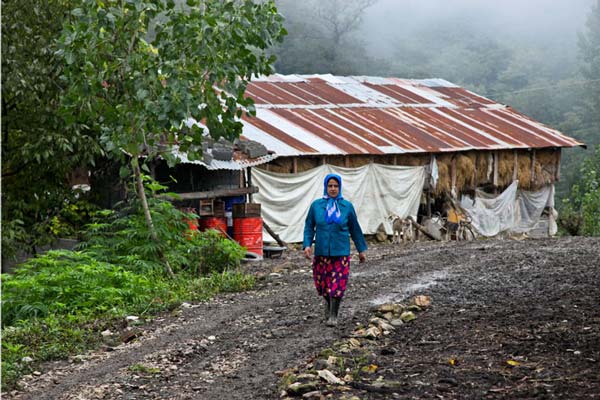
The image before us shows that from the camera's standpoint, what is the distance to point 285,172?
784 inches

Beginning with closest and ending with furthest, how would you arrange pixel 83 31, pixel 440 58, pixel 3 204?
pixel 83 31 < pixel 3 204 < pixel 440 58

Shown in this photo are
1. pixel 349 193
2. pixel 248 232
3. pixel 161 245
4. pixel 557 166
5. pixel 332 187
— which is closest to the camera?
pixel 332 187

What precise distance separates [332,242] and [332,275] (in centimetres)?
32

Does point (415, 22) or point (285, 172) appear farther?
point (415, 22)

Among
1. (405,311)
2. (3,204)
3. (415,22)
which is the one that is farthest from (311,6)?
(405,311)

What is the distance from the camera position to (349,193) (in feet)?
68.8

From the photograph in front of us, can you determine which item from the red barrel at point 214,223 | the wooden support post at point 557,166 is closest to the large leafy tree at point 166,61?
the red barrel at point 214,223

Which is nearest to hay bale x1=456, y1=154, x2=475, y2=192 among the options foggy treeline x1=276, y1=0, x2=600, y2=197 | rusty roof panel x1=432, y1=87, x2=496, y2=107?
rusty roof panel x1=432, y1=87, x2=496, y2=107

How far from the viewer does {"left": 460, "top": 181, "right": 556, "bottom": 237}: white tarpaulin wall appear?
80.9 feet

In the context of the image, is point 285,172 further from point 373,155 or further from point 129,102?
point 129,102

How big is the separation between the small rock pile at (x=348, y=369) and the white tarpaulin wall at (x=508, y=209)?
1620 centimetres

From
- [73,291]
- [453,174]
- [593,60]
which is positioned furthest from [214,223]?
[593,60]

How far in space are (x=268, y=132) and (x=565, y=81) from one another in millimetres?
46265

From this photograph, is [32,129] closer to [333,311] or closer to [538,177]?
[333,311]
